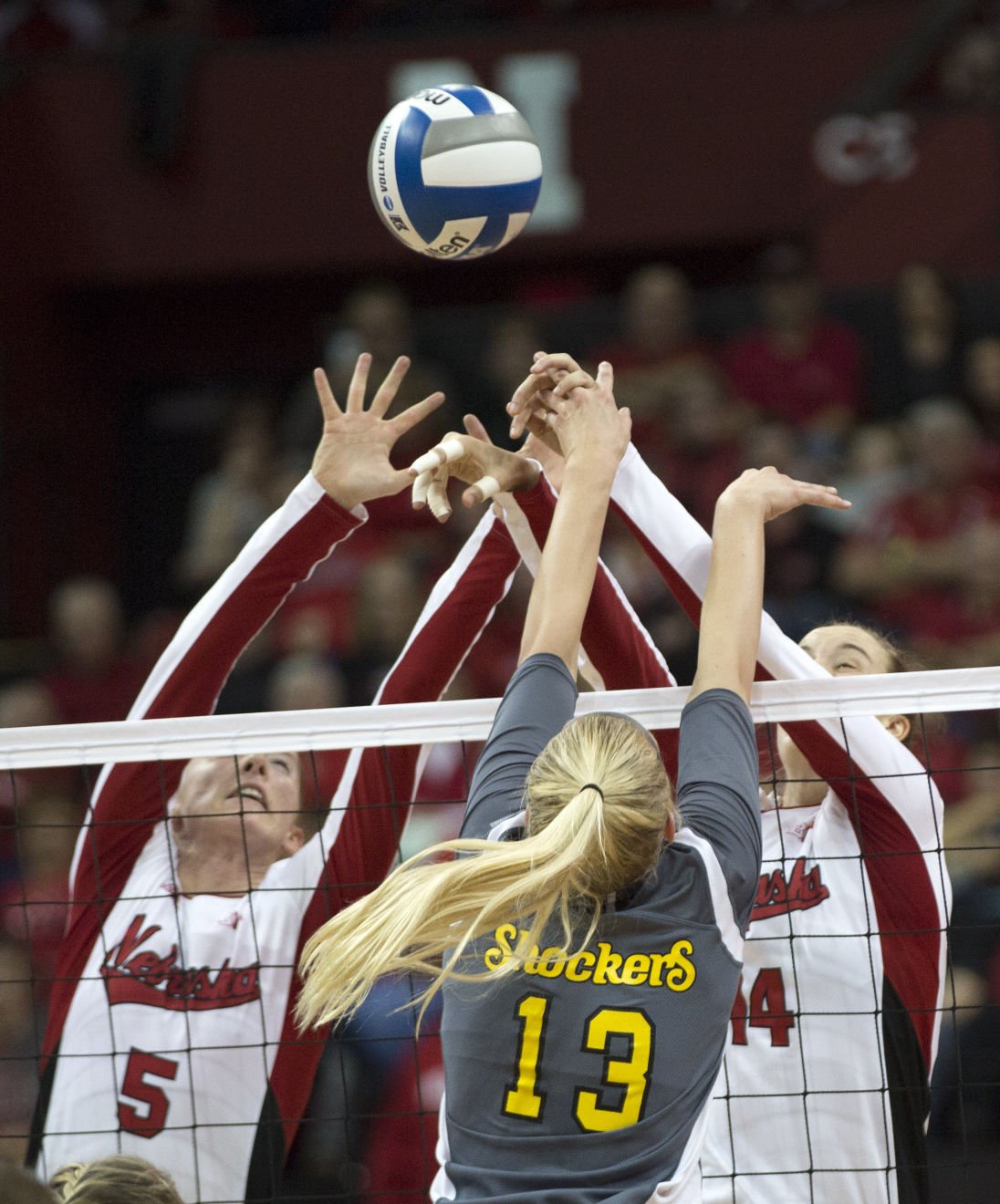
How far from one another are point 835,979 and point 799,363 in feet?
17.9

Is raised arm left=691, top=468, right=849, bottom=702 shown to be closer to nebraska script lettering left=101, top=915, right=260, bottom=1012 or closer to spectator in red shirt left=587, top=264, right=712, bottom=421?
nebraska script lettering left=101, top=915, right=260, bottom=1012

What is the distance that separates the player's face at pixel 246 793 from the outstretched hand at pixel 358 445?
61cm

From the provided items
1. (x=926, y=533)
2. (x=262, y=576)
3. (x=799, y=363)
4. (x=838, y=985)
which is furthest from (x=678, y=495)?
(x=838, y=985)

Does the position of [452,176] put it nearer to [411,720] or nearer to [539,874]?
[411,720]

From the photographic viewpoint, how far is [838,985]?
330 cm

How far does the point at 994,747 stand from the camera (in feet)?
20.2

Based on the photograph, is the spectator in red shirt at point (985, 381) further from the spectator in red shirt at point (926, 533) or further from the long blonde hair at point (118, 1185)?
the long blonde hair at point (118, 1185)

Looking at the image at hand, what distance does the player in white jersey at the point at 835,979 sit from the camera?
320 centimetres

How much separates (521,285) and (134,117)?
2.37 metres

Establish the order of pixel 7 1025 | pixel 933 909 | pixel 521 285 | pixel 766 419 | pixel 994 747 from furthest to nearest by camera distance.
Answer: pixel 521 285, pixel 766 419, pixel 994 747, pixel 7 1025, pixel 933 909

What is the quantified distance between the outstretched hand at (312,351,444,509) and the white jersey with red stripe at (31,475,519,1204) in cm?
5

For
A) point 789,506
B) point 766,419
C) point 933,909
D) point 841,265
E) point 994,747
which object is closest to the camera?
point 789,506

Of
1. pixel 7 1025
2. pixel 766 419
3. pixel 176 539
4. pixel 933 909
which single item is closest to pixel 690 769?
pixel 933 909

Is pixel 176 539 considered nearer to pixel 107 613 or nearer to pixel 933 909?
pixel 107 613
